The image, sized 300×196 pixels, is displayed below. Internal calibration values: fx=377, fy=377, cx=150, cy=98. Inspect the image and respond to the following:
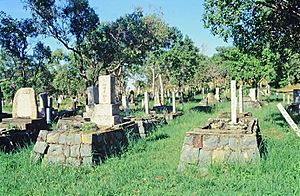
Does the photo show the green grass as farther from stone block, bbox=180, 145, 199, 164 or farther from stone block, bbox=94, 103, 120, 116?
stone block, bbox=94, 103, 120, 116

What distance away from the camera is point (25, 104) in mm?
14836

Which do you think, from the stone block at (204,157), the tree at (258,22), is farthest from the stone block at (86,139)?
the tree at (258,22)

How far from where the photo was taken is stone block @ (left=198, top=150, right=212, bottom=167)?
7500mm

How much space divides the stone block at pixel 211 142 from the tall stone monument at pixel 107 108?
5055mm

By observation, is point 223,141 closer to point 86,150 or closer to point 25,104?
point 86,150

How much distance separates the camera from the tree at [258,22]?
11.5 m

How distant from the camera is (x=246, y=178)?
6496mm

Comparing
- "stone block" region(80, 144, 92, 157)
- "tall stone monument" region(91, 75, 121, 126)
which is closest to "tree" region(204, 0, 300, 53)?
"tall stone monument" region(91, 75, 121, 126)

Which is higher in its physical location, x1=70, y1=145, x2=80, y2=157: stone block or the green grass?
x1=70, y1=145, x2=80, y2=157: stone block

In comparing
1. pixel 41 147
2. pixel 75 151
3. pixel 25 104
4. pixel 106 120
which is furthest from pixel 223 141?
pixel 25 104

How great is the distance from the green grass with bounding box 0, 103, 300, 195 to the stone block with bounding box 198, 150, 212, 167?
0.33m

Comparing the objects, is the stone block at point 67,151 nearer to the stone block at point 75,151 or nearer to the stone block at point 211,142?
the stone block at point 75,151

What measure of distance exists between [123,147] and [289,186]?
5252 mm

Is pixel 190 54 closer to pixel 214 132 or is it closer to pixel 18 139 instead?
pixel 18 139
